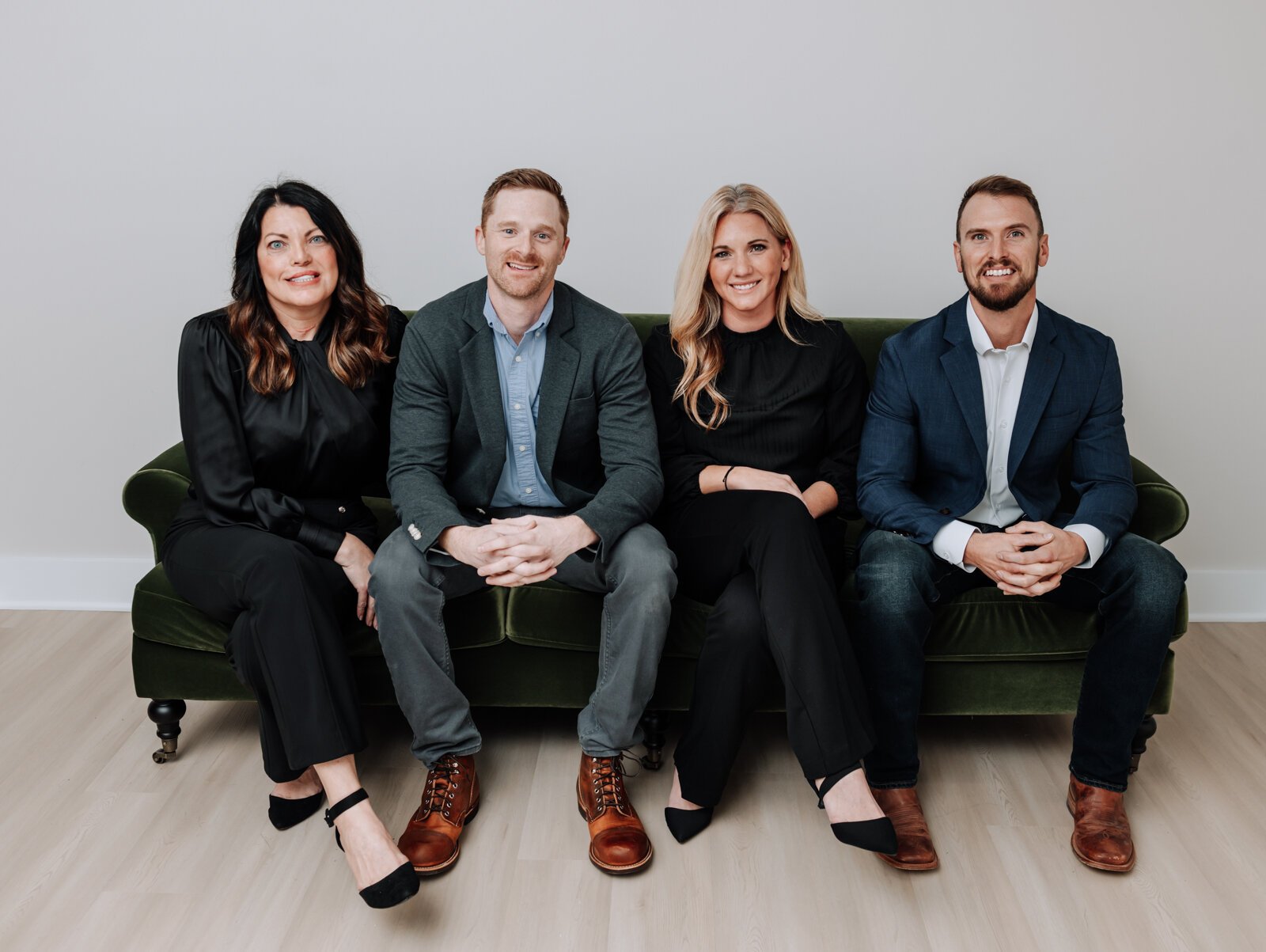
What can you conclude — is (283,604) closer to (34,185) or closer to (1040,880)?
(1040,880)

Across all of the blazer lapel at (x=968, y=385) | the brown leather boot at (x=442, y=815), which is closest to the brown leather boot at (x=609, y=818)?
the brown leather boot at (x=442, y=815)

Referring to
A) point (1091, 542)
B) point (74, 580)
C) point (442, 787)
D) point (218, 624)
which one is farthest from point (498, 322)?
point (74, 580)

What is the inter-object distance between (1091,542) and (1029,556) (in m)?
0.15

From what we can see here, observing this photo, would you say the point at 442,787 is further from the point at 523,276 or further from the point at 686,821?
the point at 523,276

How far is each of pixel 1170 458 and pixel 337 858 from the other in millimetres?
2693

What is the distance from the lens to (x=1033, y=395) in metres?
2.43

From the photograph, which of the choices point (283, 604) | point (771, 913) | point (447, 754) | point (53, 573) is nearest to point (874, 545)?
point (771, 913)

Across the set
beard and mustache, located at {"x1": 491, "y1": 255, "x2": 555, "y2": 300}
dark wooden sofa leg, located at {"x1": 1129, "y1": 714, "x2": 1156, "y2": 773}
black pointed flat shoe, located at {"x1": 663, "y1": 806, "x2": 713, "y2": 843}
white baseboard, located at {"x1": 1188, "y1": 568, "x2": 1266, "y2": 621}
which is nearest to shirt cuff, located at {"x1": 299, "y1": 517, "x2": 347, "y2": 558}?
beard and mustache, located at {"x1": 491, "y1": 255, "x2": 555, "y2": 300}

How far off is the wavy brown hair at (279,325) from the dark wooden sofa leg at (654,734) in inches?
39.5

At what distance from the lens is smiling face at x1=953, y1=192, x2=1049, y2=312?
2379 millimetres

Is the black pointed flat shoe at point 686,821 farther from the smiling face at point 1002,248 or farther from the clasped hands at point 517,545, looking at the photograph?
the smiling face at point 1002,248

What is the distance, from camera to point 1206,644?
3.18m

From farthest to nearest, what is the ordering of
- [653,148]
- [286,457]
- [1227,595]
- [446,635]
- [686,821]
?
[1227,595], [653,148], [286,457], [446,635], [686,821]

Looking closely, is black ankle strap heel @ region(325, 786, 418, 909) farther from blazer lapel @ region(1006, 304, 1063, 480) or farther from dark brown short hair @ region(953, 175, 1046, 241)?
dark brown short hair @ region(953, 175, 1046, 241)
